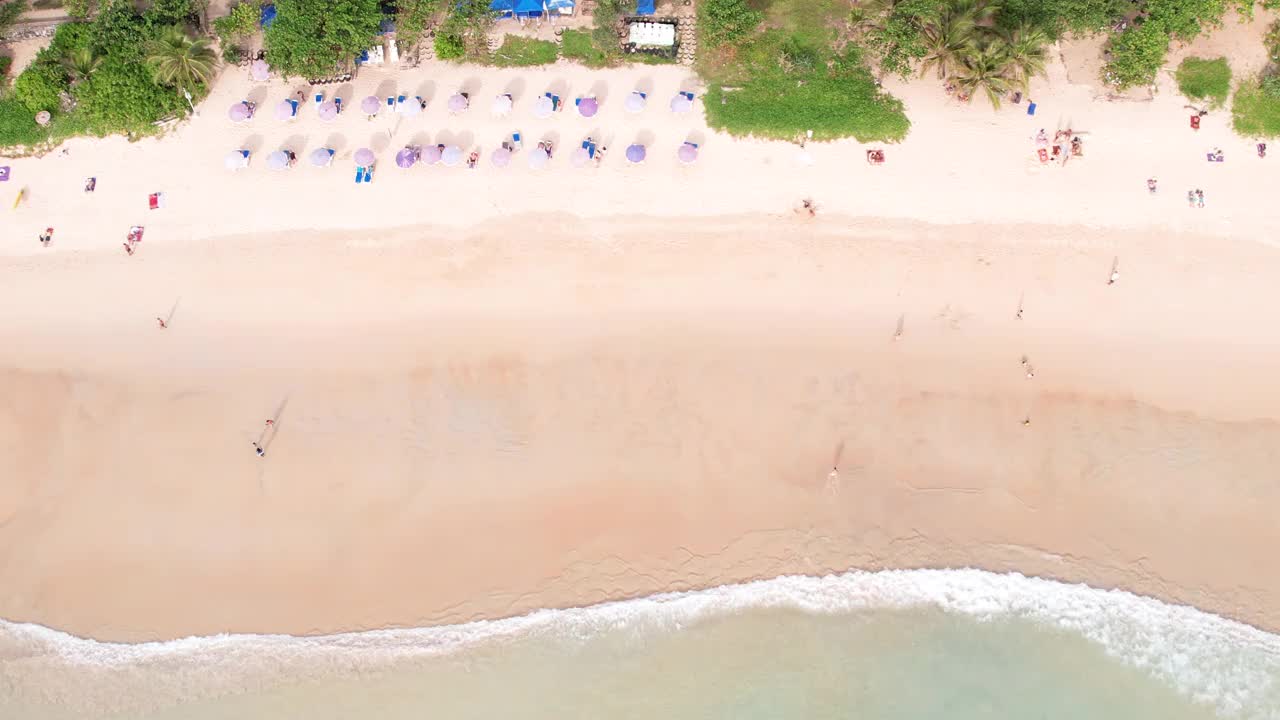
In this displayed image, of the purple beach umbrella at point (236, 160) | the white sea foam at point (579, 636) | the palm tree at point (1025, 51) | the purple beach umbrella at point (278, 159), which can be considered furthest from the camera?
the purple beach umbrella at point (236, 160)

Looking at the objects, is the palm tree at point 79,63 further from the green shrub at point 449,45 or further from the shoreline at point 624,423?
the green shrub at point 449,45

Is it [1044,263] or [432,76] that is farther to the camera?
[432,76]

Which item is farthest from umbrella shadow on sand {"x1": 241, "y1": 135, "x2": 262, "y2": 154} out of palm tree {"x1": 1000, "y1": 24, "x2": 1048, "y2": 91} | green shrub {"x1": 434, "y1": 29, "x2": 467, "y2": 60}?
palm tree {"x1": 1000, "y1": 24, "x2": 1048, "y2": 91}

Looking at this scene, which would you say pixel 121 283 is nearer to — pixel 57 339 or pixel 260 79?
pixel 57 339

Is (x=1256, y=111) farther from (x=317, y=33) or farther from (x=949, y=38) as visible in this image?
(x=317, y=33)

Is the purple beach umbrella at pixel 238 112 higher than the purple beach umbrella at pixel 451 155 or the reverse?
higher

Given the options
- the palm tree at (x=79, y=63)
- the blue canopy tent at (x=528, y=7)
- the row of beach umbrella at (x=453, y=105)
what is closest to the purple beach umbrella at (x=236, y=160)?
the row of beach umbrella at (x=453, y=105)

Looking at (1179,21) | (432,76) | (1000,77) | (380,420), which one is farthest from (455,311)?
(1179,21)
